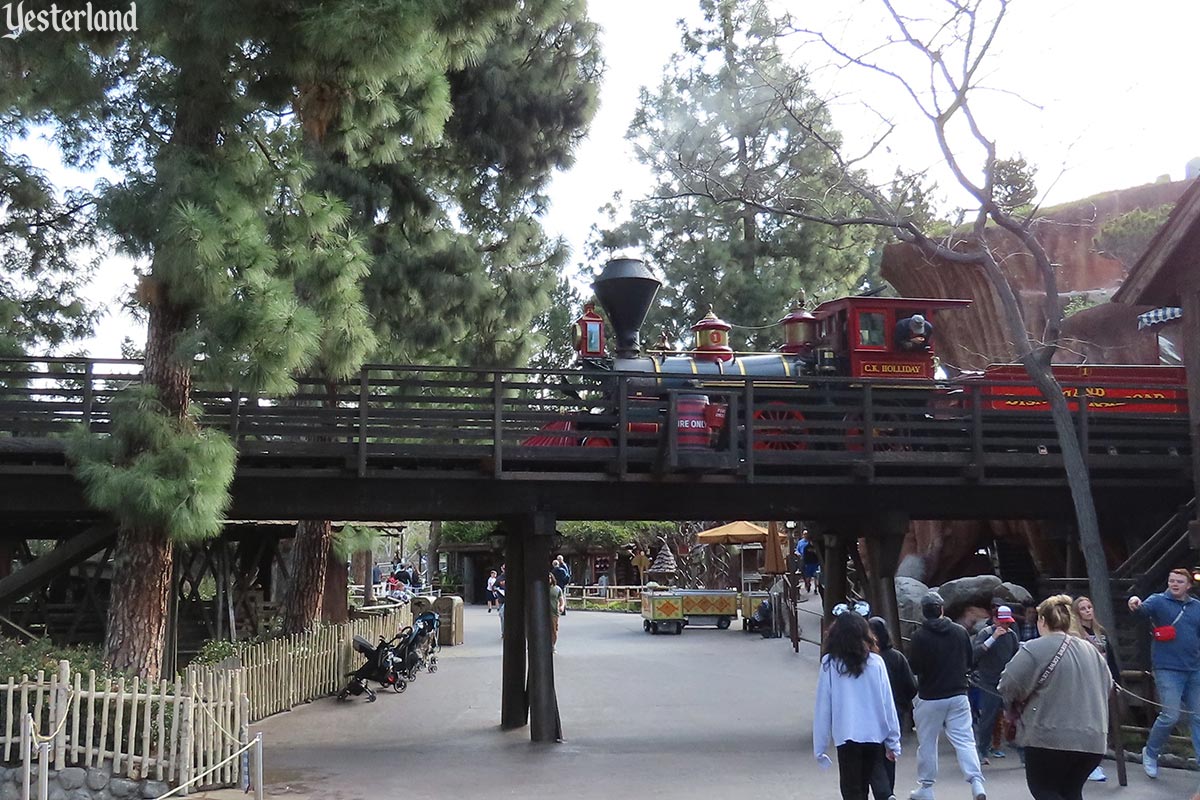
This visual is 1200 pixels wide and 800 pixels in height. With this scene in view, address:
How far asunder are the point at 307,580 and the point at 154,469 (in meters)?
8.51

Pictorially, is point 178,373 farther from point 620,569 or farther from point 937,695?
point 620,569

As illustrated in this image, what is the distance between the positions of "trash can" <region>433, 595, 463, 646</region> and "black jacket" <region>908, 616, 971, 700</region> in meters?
20.2

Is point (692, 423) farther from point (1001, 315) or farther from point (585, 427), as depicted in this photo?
point (1001, 315)

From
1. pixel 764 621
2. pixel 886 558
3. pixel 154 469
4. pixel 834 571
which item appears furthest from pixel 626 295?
pixel 764 621

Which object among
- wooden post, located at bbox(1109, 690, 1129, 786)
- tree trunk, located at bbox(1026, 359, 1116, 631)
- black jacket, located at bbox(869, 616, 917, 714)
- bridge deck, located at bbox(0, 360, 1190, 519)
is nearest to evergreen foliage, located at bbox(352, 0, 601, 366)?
bridge deck, located at bbox(0, 360, 1190, 519)

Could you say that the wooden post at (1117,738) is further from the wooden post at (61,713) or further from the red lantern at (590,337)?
the wooden post at (61,713)

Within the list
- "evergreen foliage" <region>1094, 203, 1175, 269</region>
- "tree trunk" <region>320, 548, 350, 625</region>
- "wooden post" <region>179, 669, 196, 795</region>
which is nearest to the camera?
"wooden post" <region>179, 669, 196, 795</region>

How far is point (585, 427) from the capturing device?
14.5m

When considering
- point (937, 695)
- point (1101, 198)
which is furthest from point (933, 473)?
point (1101, 198)

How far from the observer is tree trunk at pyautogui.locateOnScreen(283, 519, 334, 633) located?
1842 centimetres

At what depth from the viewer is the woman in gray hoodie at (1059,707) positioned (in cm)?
629

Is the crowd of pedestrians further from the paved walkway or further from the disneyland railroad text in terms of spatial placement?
the disneyland railroad text

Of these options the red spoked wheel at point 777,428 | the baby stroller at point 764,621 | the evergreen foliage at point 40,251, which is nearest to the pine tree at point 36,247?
the evergreen foliage at point 40,251

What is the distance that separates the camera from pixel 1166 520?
15609mm
